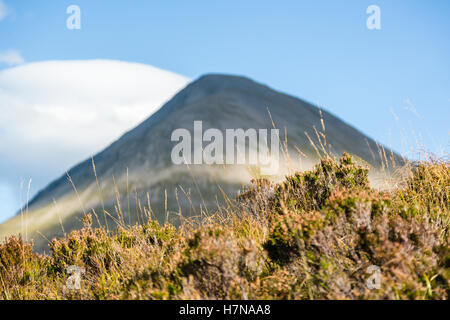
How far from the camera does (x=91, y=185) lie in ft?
209

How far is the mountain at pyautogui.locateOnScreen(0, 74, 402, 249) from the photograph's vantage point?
168 ft

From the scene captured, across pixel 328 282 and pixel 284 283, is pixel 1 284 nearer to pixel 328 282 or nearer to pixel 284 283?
pixel 284 283

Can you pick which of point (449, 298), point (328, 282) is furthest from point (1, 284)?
point (449, 298)

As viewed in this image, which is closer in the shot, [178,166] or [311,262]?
[311,262]

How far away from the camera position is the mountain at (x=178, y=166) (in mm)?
51062

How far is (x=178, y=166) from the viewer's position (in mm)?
58062
